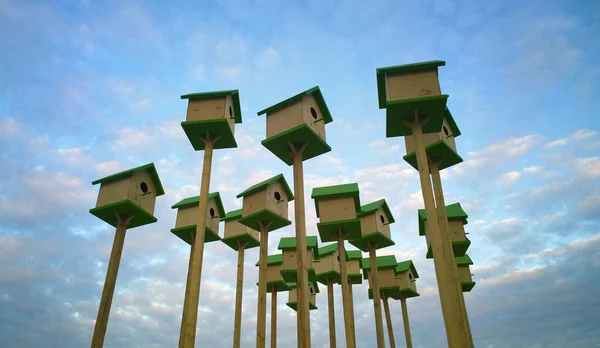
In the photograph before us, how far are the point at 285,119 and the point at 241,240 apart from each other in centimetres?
764

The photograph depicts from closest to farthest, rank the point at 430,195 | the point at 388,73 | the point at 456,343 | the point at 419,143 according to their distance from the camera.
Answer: the point at 456,343 < the point at 430,195 < the point at 419,143 < the point at 388,73

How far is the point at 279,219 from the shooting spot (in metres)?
15.3

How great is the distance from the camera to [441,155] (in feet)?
45.1

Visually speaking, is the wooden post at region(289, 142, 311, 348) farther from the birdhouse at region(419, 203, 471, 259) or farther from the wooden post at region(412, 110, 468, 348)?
the birdhouse at region(419, 203, 471, 259)

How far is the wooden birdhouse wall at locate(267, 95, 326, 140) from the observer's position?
40.6ft

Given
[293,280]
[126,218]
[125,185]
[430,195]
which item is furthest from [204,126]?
[293,280]

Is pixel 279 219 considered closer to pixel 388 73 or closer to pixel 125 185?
pixel 125 185

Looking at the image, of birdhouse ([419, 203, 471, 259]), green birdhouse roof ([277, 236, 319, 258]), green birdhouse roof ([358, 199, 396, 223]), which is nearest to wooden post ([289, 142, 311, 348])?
green birdhouse roof ([358, 199, 396, 223])

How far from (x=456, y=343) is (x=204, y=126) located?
9293 mm

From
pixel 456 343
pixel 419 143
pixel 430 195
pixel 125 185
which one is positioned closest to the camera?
pixel 456 343

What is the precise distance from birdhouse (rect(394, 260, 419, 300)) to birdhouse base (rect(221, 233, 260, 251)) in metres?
8.69

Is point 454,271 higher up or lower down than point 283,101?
lower down

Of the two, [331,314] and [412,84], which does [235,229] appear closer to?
[331,314]

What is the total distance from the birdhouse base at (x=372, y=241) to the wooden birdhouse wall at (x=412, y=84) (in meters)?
7.93
